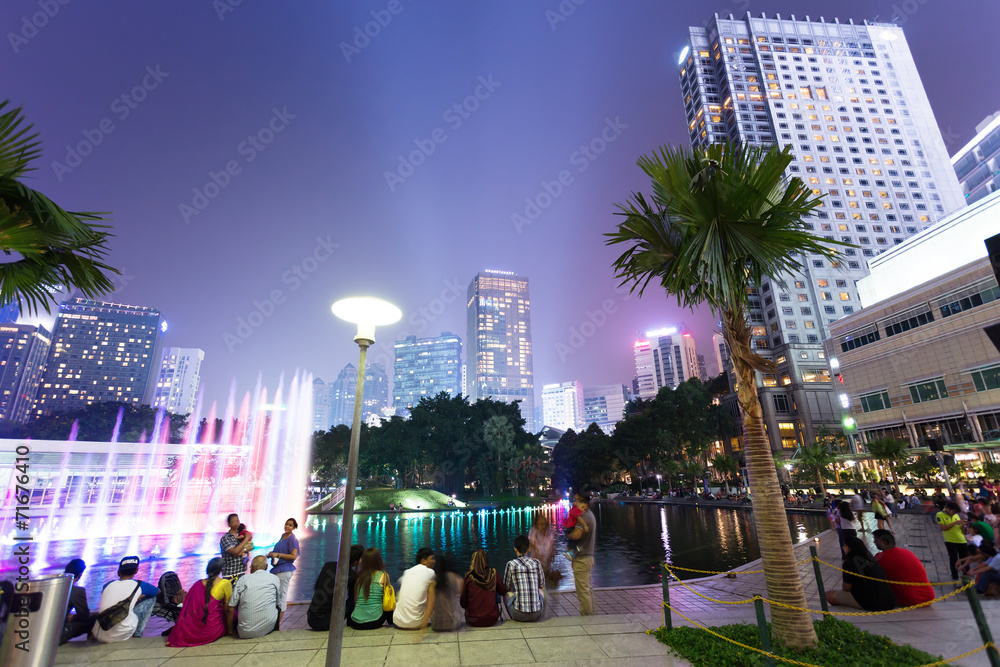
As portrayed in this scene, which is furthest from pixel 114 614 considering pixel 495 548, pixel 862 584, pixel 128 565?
pixel 495 548

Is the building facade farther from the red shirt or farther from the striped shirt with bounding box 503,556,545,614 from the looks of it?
the striped shirt with bounding box 503,556,545,614

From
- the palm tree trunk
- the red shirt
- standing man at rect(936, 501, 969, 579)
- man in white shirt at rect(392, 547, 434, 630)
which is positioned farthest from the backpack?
standing man at rect(936, 501, 969, 579)

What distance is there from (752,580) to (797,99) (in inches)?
5096

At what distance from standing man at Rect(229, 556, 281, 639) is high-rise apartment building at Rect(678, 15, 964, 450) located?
8393 cm

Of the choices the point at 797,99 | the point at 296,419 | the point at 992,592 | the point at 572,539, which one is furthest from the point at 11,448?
the point at 797,99

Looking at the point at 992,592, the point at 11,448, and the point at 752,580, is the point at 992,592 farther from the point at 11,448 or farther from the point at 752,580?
the point at 11,448

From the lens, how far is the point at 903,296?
48750 millimetres

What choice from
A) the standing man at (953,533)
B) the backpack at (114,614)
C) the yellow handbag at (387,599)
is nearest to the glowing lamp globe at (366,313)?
the yellow handbag at (387,599)

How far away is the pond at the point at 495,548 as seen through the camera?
1556cm

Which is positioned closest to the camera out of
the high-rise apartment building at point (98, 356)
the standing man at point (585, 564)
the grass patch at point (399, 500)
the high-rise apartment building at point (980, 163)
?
the standing man at point (585, 564)

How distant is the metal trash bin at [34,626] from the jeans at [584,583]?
24.7 feet

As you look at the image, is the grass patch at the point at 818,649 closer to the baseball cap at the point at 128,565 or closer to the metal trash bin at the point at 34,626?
the metal trash bin at the point at 34,626

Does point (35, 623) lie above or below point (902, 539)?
above

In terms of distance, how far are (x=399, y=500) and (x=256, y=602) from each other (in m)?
49.4
